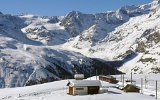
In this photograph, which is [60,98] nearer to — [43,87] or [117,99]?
[117,99]

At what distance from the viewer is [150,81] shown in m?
136

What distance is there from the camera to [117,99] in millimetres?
82562

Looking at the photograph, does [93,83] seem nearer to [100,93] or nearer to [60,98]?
[100,93]

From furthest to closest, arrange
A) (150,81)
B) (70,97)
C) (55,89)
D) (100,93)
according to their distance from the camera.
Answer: (150,81) < (55,89) < (100,93) < (70,97)

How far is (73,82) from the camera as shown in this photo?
96.9m

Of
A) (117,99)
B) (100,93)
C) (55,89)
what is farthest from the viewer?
(55,89)

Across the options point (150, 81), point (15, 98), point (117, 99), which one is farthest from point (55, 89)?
point (150, 81)

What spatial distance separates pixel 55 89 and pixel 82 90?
12.5 m

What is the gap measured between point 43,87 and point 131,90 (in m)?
24.4

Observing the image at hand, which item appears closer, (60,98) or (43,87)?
(60,98)

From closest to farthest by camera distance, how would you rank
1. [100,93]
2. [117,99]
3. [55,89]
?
[117,99] → [100,93] → [55,89]

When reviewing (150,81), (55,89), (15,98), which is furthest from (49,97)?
(150,81)

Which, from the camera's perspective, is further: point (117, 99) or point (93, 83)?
point (93, 83)

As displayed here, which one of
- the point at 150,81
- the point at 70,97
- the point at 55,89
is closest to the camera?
the point at 70,97
